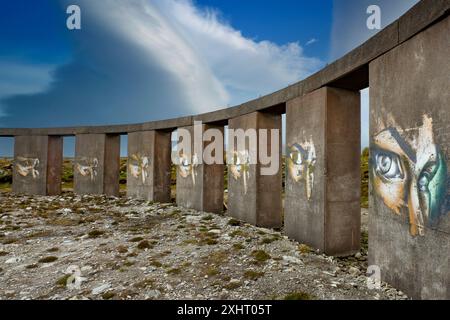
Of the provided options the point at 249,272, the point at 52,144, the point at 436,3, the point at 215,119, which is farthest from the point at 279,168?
the point at 52,144

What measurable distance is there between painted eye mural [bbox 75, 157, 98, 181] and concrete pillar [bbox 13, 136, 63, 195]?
1807mm

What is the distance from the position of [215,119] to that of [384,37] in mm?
7450

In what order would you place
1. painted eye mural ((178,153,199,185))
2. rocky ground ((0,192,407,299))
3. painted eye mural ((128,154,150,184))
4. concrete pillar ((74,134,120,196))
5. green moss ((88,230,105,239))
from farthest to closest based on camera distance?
concrete pillar ((74,134,120,196))
painted eye mural ((128,154,150,184))
painted eye mural ((178,153,199,185))
green moss ((88,230,105,239))
rocky ground ((0,192,407,299))

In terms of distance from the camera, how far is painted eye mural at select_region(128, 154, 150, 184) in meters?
14.6

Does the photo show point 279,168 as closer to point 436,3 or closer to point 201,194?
point 201,194

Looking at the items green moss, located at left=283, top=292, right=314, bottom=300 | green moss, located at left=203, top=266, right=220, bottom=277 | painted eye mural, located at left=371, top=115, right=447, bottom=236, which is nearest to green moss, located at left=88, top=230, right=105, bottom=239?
green moss, located at left=203, top=266, right=220, bottom=277

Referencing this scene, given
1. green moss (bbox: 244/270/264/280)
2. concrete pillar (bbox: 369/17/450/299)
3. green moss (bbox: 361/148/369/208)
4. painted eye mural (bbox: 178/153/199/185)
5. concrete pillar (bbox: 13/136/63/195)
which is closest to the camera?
concrete pillar (bbox: 369/17/450/299)

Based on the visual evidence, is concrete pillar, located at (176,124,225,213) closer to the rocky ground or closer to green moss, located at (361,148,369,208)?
the rocky ground

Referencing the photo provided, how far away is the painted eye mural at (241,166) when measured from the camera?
9930 mm

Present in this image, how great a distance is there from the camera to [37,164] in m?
17.0

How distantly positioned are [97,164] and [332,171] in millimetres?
13889

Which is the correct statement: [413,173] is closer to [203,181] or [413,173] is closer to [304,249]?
[304,249]

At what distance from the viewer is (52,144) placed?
1717 cm

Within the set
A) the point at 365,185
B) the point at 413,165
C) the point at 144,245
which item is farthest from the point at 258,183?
the point at 365,185
